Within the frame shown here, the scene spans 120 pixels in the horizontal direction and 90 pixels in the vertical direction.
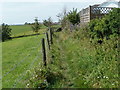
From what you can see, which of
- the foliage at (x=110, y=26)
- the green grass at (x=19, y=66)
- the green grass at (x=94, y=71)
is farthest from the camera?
the foliage at (x=110, y=26)

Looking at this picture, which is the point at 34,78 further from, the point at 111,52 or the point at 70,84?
the point at 111,52

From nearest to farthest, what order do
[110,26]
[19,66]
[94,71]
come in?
[94,71] < [110,26] < [19,66]

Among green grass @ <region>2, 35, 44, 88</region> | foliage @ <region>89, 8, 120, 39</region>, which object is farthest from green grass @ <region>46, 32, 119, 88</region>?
foliage @ <region>89, 8, 120, 39</region>

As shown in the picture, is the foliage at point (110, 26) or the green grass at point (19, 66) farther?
the foliage at point (110, 26)

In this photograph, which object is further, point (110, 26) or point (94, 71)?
point (110, 26)

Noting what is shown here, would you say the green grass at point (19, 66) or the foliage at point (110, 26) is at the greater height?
the foliage at point (110, 26)

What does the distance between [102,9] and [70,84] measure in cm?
1146

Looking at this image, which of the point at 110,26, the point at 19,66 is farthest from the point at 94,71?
the point at 19,66

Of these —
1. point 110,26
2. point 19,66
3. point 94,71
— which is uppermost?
point 110,26

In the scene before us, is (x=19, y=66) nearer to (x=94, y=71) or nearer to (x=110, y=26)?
(x=94, y=71)

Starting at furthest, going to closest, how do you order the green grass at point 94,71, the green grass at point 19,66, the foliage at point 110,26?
the foliage at point 110,26
the green grass at point 19,66
the green grass at point 94,71

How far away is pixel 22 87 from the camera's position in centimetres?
477

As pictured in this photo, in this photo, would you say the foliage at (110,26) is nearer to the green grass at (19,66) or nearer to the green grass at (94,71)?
the green grass at (94,71)

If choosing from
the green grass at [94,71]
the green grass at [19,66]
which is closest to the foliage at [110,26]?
the green grass at [94,71]
